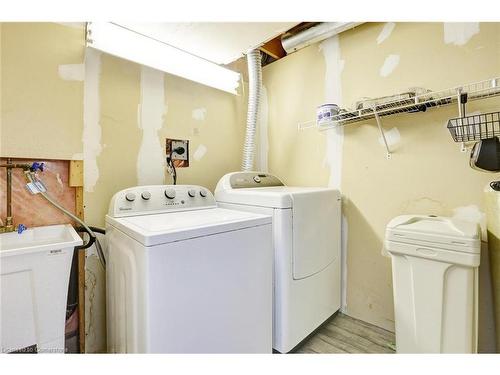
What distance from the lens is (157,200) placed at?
1.49 metres

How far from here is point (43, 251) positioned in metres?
1.00

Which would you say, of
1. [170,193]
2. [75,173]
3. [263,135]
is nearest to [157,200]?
[170,193]

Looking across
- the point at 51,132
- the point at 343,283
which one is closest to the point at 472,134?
the point at 343,283

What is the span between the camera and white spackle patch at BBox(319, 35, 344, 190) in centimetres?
186

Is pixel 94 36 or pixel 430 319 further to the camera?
pixel 94 36

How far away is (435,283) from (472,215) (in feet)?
1.54

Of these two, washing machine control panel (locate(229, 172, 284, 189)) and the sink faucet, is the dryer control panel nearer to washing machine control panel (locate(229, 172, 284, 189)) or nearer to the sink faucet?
washing machine control panel (locate(229, 172, 284, 189))

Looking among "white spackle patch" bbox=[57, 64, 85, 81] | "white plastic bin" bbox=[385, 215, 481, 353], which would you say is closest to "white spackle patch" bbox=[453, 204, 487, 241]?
"white plastic bin" bbox=[385, 215, 481, 353]

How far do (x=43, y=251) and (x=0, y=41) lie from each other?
105 cm

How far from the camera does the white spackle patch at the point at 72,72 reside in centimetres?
136

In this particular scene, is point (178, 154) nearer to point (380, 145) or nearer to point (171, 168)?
point (171, 168)

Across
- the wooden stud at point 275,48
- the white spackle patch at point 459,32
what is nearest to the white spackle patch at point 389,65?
the white spackle patch at point 459,32

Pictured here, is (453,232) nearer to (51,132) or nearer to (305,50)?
(305,50)
